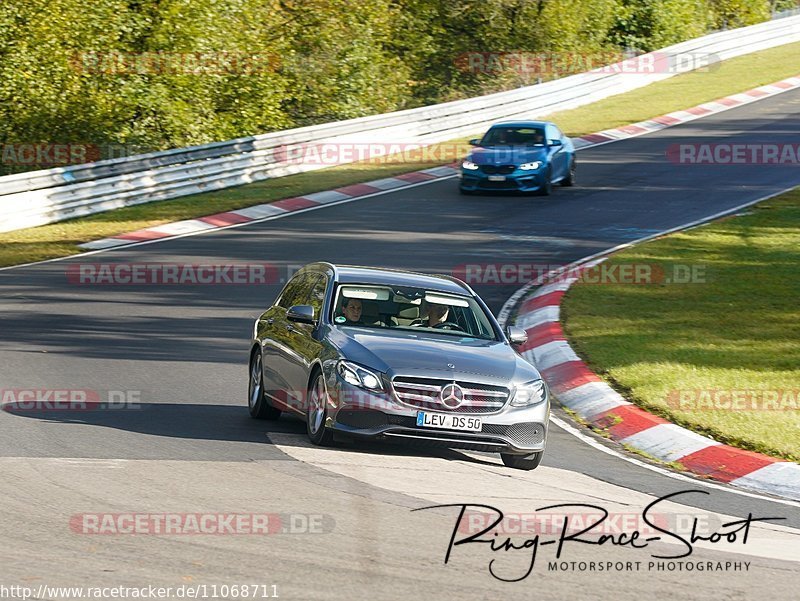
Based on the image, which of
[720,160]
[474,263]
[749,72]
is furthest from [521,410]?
[749,72]

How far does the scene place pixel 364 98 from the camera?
4450 centimetres

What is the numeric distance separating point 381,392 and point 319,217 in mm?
15919

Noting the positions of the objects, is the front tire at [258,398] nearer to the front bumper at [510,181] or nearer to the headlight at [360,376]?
the headlight at [360,376]

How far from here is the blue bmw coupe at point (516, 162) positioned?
90.9 ft

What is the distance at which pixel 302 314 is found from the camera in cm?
Answer: 1081

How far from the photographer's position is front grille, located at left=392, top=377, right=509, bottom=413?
984cm

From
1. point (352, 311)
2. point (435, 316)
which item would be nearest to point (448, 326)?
point (435, 316)

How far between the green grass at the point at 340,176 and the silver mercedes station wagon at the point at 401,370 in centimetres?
1141

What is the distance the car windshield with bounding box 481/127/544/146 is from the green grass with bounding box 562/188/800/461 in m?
6.54

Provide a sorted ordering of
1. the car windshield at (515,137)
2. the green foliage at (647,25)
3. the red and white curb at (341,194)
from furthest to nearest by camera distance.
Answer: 1. the green foliage at (647,25)
2. the car windshield at (515,137)
3. the red and white curb at (341,194)

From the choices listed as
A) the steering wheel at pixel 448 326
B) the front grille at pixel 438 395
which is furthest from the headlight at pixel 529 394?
the steering wheel at pixel 448 326

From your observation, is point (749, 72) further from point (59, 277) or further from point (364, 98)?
point (59, 277)

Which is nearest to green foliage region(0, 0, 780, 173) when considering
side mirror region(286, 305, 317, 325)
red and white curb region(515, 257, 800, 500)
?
red and white curb region(515, 257, 800, 500)

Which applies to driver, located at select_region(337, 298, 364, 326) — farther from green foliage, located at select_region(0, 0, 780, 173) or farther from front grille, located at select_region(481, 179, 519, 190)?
green foliage, located at select_region(0, 0, 780, 173)
